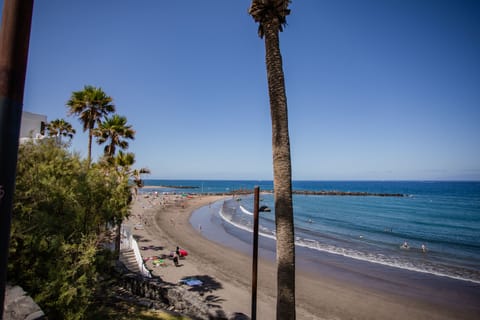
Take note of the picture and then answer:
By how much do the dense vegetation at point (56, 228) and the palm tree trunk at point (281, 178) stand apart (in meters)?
5.45

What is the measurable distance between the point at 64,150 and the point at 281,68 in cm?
822

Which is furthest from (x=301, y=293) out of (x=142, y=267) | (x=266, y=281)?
(x=142, y=267)

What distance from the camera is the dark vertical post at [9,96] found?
1.75 metres

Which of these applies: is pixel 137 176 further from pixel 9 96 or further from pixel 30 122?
pixel 9 96

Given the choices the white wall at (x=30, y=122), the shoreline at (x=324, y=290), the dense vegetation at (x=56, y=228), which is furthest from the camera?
the white wall at (x=30, y=122)

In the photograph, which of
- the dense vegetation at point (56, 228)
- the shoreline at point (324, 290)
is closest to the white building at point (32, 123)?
the dense vegetation at point (56, 228)

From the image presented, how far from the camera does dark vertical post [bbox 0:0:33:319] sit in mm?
1750

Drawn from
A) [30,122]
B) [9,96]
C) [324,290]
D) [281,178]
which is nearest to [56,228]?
[281,178]

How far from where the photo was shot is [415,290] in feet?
58.7

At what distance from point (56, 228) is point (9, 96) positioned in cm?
760

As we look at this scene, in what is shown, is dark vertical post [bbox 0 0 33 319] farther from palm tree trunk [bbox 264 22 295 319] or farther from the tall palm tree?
the tall palm tree

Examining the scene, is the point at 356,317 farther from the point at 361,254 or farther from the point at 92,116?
the point at 92,116

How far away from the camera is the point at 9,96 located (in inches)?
71.0

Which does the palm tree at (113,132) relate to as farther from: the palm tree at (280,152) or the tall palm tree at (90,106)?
the palm tree at (280,152)
